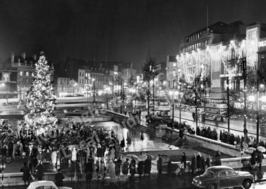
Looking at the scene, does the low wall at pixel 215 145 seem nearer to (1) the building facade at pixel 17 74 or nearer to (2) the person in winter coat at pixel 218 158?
(2) the person in winter coat at pixel 218 158

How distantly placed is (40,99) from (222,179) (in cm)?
1825

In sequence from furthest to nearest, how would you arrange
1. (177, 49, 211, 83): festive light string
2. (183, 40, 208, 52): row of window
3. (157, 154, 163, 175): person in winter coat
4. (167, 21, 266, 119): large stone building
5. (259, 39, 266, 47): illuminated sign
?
(183, 40, 208, 52): row of window
(177, 49, 211, 83): festive light string
(167, 21, 266, 119): large stone building
(259, 39, 266, 47): illuminated sign
(157, 154, 163, 175): person in winter coat

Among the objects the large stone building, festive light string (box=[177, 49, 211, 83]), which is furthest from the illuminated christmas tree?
festive light string (box=[177, 49, 211, 83])

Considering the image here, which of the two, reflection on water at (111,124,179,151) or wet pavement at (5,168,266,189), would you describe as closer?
wet pavement at (5,168,266,189)

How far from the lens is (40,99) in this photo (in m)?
26.9

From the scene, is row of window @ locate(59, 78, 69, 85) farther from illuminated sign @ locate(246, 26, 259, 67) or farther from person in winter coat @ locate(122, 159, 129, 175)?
person in winter coat @ locate(122, 159, 129, 175)

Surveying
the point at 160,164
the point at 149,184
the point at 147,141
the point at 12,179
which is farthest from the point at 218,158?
the point at 147,141

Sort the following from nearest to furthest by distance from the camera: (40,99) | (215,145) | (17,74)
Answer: (215,145)
(40,99)
(17,74)

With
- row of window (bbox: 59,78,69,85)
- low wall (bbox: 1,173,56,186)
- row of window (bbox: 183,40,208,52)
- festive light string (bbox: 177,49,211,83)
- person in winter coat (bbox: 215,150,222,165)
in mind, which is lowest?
low wall (bbox: 1,173,56,186)

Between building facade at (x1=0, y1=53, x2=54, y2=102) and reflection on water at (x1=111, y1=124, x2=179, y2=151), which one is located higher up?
building facade at (x1=0, y1=53, x2=54, y2=102)

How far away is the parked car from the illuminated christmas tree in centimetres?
1721

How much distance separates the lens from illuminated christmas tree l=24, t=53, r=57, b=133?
26.8 m

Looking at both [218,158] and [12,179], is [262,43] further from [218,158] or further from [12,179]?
[12,179]

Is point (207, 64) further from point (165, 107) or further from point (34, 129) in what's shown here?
point (34, 129)
